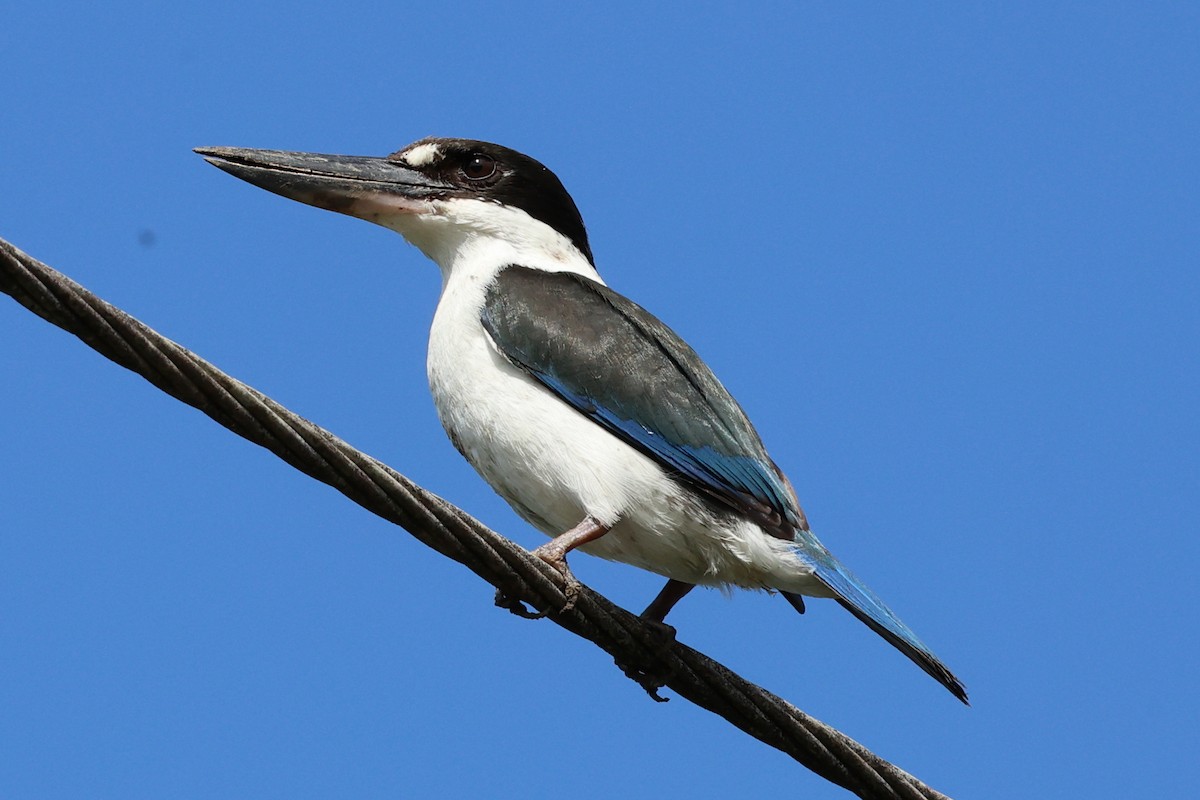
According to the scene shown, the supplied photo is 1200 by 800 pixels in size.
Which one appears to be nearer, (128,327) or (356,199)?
(128,327)

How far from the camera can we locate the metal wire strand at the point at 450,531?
313cm

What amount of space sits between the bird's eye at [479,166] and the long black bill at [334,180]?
11 cm

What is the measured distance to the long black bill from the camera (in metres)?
5.60

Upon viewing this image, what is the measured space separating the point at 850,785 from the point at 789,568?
743mm

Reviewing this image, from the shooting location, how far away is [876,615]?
15.0ft

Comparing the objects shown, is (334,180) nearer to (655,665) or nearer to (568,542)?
(568,542)

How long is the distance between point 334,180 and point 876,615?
263 cm

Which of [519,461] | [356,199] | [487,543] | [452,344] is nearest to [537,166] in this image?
[356,199]

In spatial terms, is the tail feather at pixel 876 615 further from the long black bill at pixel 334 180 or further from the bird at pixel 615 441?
the long black bill at pixel 334 180

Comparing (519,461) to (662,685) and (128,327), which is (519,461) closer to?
(662,685)

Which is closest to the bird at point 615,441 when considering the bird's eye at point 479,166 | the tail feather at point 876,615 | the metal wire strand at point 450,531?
the tail feather at point 876,615

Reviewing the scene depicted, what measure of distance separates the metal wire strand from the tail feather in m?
0.42

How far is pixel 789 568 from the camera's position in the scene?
4.68m

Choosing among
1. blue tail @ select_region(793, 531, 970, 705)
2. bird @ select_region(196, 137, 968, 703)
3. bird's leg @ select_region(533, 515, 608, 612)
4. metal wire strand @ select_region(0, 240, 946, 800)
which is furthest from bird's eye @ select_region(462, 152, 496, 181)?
metal wire strand @ select_region(0, 240, 946, 800)
